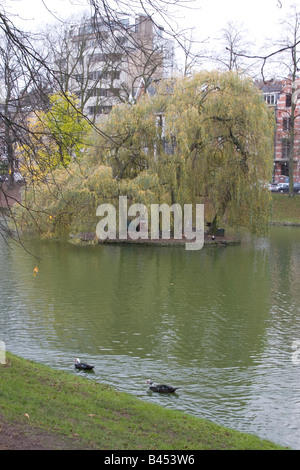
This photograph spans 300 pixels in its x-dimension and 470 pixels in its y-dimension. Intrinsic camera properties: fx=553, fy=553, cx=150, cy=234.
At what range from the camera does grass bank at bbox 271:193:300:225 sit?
35.3 m

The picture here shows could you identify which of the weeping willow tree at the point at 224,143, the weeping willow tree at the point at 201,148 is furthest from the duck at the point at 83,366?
the weeping willow tree at the point at 224,143

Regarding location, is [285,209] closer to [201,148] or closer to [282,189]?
[282,189]

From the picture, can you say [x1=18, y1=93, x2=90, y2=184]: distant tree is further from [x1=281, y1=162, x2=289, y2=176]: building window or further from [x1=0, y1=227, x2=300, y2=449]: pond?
[x1=281, y1=162, x2=289, y2=176]: building window

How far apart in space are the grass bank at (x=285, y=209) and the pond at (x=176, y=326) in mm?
15292

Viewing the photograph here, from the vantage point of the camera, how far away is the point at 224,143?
78.7 feet

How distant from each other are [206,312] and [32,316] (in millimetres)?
3967

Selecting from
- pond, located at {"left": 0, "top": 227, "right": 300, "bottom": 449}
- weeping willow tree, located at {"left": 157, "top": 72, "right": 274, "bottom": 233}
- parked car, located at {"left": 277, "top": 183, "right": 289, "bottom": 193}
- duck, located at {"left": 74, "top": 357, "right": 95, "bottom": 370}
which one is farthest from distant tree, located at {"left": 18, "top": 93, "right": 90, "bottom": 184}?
parked car, located at {"left": 277, "top": 183, "right": 289, "bottom": 193}

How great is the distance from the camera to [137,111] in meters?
24.2

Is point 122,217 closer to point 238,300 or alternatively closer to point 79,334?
point 238,300

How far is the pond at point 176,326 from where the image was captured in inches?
315

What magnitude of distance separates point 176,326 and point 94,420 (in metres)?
5.85

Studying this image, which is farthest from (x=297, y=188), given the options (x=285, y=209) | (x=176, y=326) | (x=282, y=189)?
(x=176, y=326)

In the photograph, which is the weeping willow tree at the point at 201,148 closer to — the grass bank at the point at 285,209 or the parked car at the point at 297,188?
the grass bank at the point at 285,209
